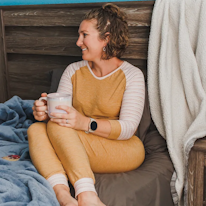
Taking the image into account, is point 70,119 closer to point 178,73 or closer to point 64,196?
point 64,196

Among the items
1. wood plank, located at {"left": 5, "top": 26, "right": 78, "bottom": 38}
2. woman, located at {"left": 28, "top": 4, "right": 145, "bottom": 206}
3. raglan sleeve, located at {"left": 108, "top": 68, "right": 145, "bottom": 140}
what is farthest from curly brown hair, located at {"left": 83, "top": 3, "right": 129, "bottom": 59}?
wood plank, located at {"left": 5, "top": 26, "right": 78, "bottom": 38}

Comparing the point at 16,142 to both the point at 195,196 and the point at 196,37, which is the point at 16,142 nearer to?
the point at 195,196

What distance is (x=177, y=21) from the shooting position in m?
1.55

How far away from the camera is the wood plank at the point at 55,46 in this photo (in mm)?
1749

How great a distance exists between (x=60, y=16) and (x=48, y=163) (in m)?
1.12

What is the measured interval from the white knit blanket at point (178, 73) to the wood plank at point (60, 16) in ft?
0.36

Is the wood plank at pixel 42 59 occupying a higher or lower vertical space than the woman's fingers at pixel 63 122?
higher

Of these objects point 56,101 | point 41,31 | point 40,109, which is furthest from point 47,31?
point 56,101

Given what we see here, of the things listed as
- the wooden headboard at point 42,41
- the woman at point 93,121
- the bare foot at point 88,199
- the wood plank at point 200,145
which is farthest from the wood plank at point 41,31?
the bare foot at point 88,199

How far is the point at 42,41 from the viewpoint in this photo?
6.76ft

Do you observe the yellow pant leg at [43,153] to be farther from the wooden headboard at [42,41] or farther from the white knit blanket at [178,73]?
the wooden headboard at [42,41]

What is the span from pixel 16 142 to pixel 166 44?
907mm

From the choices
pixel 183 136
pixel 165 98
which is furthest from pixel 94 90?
pixel 183 136

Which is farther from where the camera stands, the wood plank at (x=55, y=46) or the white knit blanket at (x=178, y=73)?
the wood plank at (x=55, y=46)
